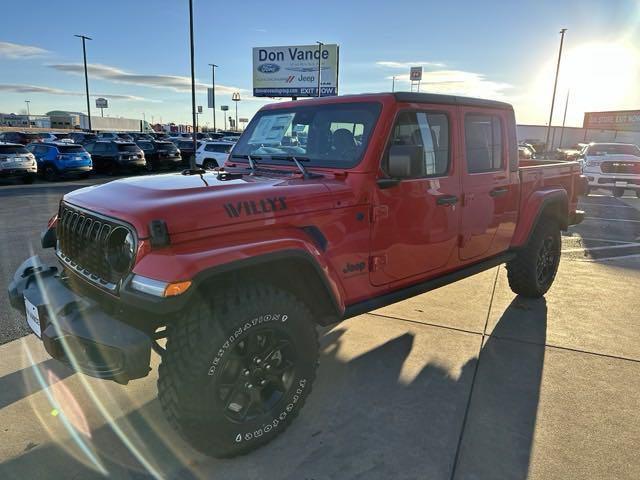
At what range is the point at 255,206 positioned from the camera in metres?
2.54

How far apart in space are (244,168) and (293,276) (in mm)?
1209

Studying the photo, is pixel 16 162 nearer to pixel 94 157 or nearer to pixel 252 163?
pixel 94 157

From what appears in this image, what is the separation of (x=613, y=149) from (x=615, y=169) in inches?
59.1

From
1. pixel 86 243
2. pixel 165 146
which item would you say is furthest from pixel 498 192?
pixel 165 146

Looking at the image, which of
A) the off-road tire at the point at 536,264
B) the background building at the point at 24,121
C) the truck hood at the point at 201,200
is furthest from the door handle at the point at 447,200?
the background building at the point at 24,121

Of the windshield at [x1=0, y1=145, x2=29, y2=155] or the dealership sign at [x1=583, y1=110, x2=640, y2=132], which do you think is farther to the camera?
the dealership sign at [x1=583, y1=110, x2=640, y2=132]

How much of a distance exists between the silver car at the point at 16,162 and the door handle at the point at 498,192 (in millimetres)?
16213

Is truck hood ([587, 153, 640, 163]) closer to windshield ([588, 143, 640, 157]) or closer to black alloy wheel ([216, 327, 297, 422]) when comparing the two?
windshield ([588, 143, 640, 157])

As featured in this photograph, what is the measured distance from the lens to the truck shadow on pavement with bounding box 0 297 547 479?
247 centimetres

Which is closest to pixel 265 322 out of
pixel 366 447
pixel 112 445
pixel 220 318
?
pixel 220 318

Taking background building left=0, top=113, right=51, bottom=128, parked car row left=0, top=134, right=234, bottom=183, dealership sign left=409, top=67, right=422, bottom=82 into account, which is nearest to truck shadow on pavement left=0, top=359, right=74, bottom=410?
parked car row left=0, top=134, right=234, bottom=183

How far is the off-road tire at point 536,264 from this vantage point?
16.0ft

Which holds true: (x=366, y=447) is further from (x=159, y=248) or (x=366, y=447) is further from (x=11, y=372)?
(x=11, y=372)

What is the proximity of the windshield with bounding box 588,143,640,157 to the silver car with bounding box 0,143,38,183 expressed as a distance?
1838cm
